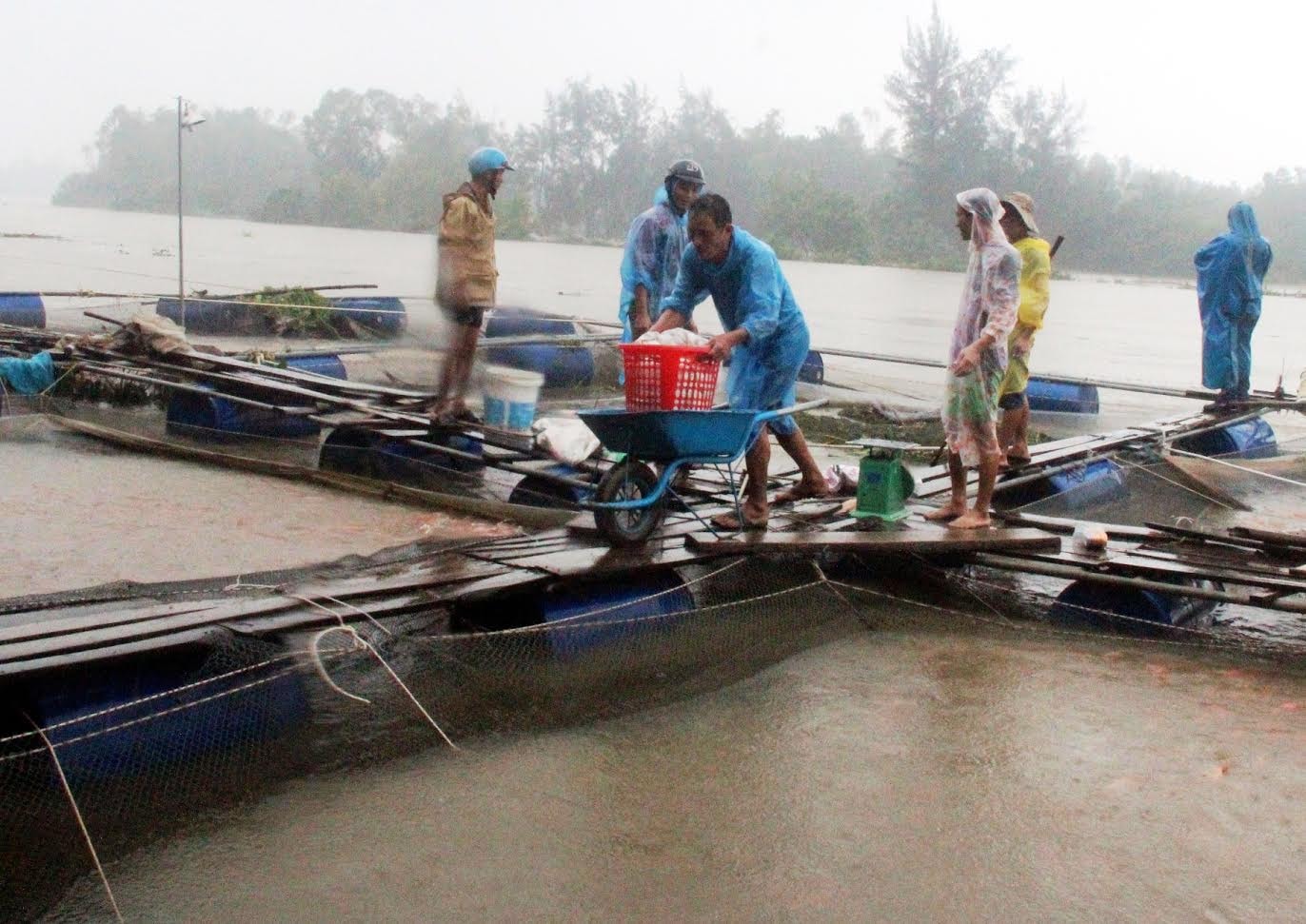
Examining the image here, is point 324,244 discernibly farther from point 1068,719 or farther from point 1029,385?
point 1068,719

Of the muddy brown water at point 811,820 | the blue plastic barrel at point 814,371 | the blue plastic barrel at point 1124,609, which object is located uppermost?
the blue plastic barrel at point 814,371

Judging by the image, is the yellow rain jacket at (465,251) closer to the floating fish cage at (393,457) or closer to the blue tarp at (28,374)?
the floating fish cage at (393,457)

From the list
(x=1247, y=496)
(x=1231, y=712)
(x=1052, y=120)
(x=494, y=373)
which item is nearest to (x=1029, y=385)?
(x=1247, y=496)

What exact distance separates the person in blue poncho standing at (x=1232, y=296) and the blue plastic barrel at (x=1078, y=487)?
3.55 meters

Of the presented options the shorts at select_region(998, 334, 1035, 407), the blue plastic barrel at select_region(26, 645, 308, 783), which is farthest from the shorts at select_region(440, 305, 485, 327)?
the blue plastic barrel at select_region(26, 645, 308, 783)

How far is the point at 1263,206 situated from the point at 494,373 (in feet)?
219

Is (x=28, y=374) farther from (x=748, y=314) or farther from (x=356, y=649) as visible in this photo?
(x=356, y=649)

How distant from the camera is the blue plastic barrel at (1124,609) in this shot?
6047 millimetres

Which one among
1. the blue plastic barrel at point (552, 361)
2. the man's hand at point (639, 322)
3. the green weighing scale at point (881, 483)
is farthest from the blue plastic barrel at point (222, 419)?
A: the green weighing scale at point (881, 483)

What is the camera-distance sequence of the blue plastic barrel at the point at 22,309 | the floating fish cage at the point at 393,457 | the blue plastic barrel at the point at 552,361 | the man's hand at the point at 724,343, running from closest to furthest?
the man's hand at the point at 724,343
the floating fish cage at the point at 393,457
the blue plastic barrel at the point at 552,361
the blue plastic barrel at the point at 22,309

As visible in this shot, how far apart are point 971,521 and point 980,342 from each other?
0.90 meters

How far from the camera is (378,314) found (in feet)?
59.2

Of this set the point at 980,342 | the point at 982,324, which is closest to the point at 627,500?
the point at 980,342

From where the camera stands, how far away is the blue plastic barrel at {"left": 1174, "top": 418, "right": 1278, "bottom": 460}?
11344mm
